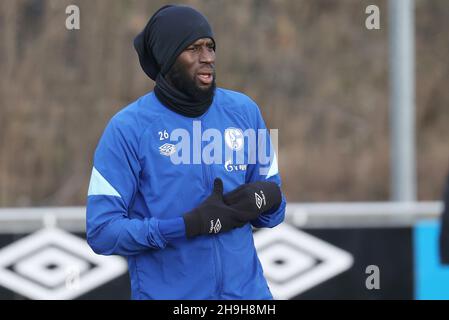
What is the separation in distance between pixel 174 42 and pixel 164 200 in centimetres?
56

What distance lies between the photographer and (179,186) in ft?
10.1

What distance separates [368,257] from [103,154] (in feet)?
10.5

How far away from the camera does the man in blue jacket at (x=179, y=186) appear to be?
9.96 ft

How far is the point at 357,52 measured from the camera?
11.6 metres

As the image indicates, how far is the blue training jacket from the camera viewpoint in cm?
304

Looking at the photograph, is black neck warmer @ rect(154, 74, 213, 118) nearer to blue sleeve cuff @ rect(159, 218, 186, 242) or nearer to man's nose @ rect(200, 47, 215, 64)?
man's nose @ rect(200, 47, 215, 64)

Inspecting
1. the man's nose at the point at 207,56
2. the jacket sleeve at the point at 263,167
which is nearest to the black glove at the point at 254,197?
the jacket sleeve at the point at 263,167

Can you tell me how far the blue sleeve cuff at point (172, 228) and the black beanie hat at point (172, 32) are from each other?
55 centimetres

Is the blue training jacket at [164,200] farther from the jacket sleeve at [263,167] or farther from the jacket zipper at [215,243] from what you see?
the jacket sleeve at [263,167]

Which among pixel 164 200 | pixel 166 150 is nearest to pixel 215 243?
pixel 164 200

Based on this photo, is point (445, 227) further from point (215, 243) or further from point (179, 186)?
point (179, 186)
